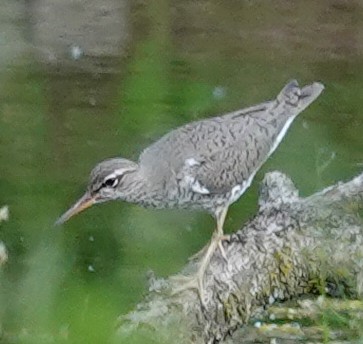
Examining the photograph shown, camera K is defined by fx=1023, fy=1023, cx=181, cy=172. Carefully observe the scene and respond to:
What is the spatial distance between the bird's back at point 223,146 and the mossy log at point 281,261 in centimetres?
14

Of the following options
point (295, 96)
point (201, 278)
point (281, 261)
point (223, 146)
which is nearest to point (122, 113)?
point (201, 278)

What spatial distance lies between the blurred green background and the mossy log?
4.4 inches

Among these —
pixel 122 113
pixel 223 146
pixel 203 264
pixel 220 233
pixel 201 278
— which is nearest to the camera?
pixel 122 113

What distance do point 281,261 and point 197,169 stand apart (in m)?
0.33

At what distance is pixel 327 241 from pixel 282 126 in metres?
0.60

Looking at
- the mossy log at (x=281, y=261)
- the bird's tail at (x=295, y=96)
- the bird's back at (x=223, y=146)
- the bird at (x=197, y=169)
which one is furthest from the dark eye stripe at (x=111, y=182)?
the bird's tail at (x=295, y=96)

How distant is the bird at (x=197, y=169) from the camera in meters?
2.50

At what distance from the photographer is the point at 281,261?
254cm

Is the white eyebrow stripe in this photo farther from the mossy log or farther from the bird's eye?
the mossy log

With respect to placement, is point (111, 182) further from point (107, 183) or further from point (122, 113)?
point (122, 113)

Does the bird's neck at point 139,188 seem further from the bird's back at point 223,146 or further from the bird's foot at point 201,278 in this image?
the bird's foot at point 201,278

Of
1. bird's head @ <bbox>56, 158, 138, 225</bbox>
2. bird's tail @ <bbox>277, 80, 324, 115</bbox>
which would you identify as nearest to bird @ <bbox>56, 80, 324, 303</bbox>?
bird's head @ <bbox>56, 158, 138, 225</bbox>

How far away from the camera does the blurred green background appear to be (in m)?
0.77

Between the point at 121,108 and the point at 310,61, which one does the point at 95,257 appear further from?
the point at 310,61
